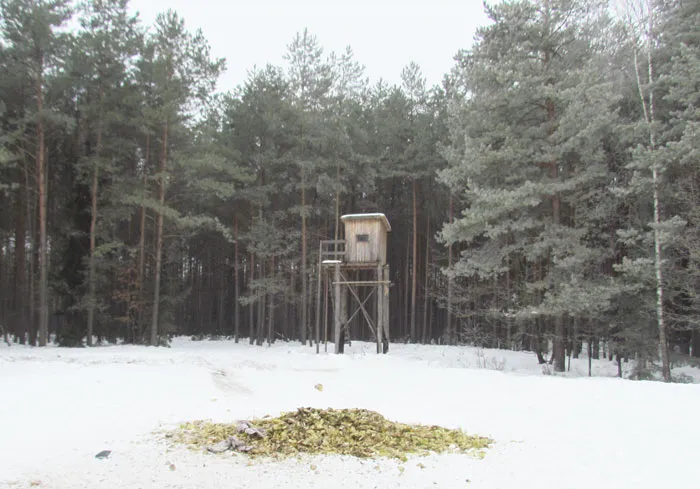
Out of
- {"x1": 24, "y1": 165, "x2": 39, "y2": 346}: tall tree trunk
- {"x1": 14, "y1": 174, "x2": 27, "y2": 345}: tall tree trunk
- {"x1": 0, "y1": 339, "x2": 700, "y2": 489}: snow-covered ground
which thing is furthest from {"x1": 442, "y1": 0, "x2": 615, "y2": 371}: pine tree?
{"x1": 14, "y1": 174, "x2": 27, "y2": 345}: tall tree trunk

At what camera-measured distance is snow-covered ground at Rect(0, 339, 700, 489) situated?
4.23 m

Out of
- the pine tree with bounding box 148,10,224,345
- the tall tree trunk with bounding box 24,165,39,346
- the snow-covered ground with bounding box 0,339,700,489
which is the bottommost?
the snow-covered ground with bounding box 0,339,700,489

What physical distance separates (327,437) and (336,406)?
2.60 m

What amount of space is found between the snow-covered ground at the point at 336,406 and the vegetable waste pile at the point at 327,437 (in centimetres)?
24

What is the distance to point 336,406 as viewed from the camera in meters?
7.84

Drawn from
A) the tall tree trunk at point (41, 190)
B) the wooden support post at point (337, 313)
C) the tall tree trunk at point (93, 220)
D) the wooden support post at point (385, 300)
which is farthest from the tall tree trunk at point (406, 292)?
the tall tree trunk at point (41, 190)

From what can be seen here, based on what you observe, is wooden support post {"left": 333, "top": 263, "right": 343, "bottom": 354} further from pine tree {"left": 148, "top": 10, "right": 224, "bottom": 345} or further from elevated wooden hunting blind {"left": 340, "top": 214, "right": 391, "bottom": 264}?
pine tree {"left": 148, "top": 10, "right": 224, "bottom": 345}

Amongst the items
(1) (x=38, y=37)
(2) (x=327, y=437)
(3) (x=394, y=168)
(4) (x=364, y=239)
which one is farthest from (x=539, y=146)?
(1) (x=38, y=37)

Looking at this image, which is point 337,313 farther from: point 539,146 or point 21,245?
point 21,245

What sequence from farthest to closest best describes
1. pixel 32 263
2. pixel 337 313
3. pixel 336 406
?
1. pixel 32 263
2. pixel 337 313
3. pixel 336 406

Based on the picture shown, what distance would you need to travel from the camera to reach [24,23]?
15.0 meters

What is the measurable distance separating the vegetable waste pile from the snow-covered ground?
0.24 meters

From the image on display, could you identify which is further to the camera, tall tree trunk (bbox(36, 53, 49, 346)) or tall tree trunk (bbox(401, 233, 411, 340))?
tall tree trunk (bbox(401, 233, 411, 340))

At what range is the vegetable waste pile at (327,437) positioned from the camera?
4.91 m
